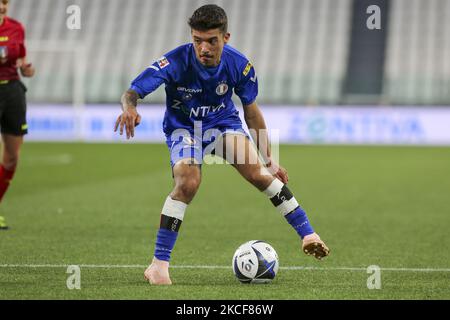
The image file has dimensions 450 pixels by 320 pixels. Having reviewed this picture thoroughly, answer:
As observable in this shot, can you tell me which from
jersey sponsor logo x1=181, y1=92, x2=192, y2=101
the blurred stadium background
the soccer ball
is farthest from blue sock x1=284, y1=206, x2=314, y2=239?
the blurred stadium background

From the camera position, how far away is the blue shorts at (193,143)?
257 inches

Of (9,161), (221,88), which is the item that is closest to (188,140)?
(221,88)

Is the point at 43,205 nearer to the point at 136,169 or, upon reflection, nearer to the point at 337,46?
the point at 136,169

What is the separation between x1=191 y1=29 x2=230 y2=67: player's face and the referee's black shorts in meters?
3.60

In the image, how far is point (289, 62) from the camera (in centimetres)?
3322

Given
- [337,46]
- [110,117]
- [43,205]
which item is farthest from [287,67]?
[43,205]

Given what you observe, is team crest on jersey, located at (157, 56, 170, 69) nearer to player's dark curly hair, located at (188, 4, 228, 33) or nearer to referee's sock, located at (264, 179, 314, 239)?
player's dark curly hair, located at (188, 4, 228, 33)

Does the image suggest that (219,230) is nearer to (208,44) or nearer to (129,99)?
(208,44)

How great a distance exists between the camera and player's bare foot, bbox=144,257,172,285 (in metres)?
6.17

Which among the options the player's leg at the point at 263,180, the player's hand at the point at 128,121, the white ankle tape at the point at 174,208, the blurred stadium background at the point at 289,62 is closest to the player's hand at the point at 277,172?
the player's leg at the point at 263,180

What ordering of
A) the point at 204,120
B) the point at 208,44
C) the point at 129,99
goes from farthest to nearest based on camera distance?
the point at 204,120 → the point at 208,44 → the point at 129,99

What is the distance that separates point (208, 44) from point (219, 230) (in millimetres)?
3719

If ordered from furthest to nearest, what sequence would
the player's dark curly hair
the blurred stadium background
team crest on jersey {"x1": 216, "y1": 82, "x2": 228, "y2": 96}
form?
the blurred stadium background, team crest on jersey {"x1": 216, "y1": 82, "x2": 228, "y2": 96}, the player's dark curly hair

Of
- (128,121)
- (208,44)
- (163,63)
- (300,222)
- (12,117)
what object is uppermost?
(208,44)
